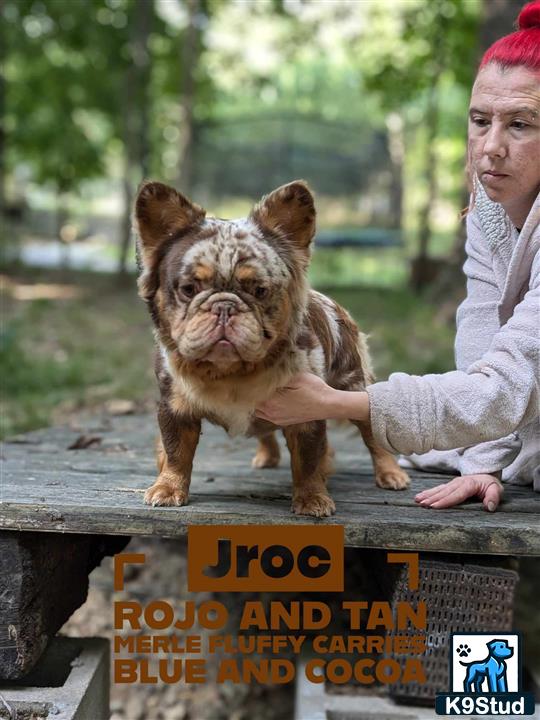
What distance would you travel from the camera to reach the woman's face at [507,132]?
263 cm

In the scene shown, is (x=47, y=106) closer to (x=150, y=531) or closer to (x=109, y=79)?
(x=109, y=79)

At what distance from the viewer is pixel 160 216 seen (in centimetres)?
261

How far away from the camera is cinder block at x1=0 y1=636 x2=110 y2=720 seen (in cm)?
266

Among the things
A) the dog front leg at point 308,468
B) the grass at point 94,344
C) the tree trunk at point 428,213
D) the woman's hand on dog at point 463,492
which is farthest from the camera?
the tree trunk at point 428,213

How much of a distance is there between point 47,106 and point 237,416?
15.8 metres

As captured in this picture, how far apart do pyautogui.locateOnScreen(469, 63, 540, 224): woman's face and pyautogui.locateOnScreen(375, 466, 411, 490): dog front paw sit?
3.64 feet

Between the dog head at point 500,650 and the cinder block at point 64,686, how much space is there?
1.35m

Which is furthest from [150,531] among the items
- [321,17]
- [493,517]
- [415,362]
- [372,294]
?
[321,17]

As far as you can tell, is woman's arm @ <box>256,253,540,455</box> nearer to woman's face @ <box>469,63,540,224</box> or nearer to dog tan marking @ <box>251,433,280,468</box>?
woman's face @ <box>469,63,540,224</box>

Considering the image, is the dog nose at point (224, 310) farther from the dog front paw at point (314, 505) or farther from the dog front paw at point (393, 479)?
the dog front paw at point (393, 479)

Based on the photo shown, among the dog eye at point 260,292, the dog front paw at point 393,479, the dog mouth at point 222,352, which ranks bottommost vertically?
the dog front paw at point 393,479

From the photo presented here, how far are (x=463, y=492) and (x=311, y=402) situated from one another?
2.44 feet

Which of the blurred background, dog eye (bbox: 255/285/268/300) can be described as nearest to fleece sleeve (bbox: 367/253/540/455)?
dog eye (bbox: 255/285/268/300)

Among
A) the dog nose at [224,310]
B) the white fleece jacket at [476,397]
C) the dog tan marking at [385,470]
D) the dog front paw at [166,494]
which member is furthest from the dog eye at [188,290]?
the dog tan marking at [385,470]
